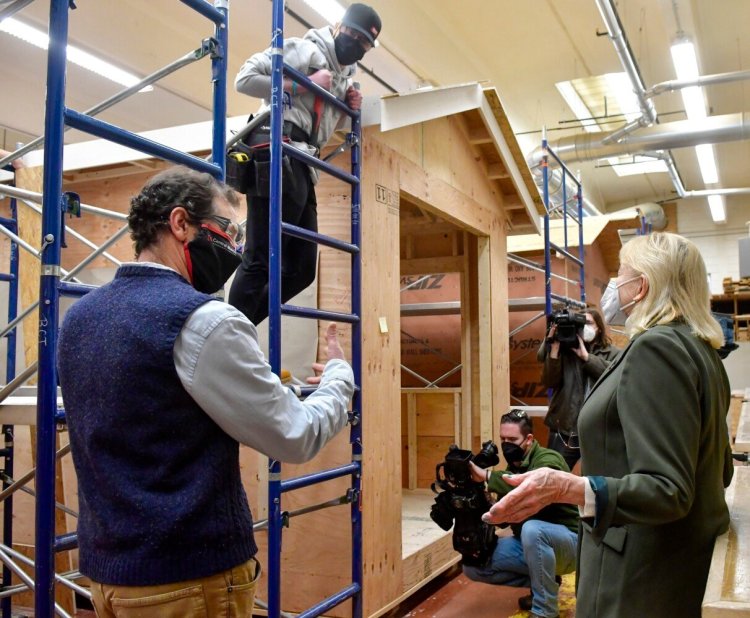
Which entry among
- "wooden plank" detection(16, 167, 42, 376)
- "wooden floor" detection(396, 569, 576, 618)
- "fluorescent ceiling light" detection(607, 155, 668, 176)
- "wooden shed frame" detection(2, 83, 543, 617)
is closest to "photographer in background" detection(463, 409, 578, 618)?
"wooden floor" detection(396, 569, 576, 618)

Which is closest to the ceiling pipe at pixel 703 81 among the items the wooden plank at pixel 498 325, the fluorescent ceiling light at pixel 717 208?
the wooden plank at pixel 498 325

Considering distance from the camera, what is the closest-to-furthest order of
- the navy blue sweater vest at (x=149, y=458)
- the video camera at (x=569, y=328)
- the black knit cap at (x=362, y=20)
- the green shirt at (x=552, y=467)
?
1. the navy blue sweater vest at (x=149, y=458)
2. the black knit cap at (x=362, y=20)
3. the green shirt at (x=552, y=467)
4. the video camera at (x=569, y=328)

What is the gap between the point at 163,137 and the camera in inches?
164

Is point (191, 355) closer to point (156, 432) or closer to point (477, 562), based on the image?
point (156, 432)

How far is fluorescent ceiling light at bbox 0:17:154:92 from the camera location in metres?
6.95

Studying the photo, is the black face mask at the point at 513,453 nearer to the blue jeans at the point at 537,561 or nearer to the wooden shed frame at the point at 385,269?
the blue jeans at the point at 537,561

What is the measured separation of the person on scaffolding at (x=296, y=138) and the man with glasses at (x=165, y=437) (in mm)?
1386

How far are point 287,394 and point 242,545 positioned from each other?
0.35 meters

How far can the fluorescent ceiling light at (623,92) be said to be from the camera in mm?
10602

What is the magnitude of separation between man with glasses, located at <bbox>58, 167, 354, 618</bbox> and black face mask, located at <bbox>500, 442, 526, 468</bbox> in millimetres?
3075

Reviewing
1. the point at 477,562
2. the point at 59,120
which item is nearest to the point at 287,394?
the point at 59,120

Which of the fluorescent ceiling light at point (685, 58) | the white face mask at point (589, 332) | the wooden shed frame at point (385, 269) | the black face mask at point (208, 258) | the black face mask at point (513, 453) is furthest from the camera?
the fluorescent ceiling light at point (685, 58)

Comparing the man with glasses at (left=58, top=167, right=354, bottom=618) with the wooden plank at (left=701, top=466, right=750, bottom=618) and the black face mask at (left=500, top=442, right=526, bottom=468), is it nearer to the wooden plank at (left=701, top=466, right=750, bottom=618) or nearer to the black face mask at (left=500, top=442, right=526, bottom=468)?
the wooden plank at (left=701, top=466, right=750, bottom=618)

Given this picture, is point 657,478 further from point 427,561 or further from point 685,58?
point 685,58
